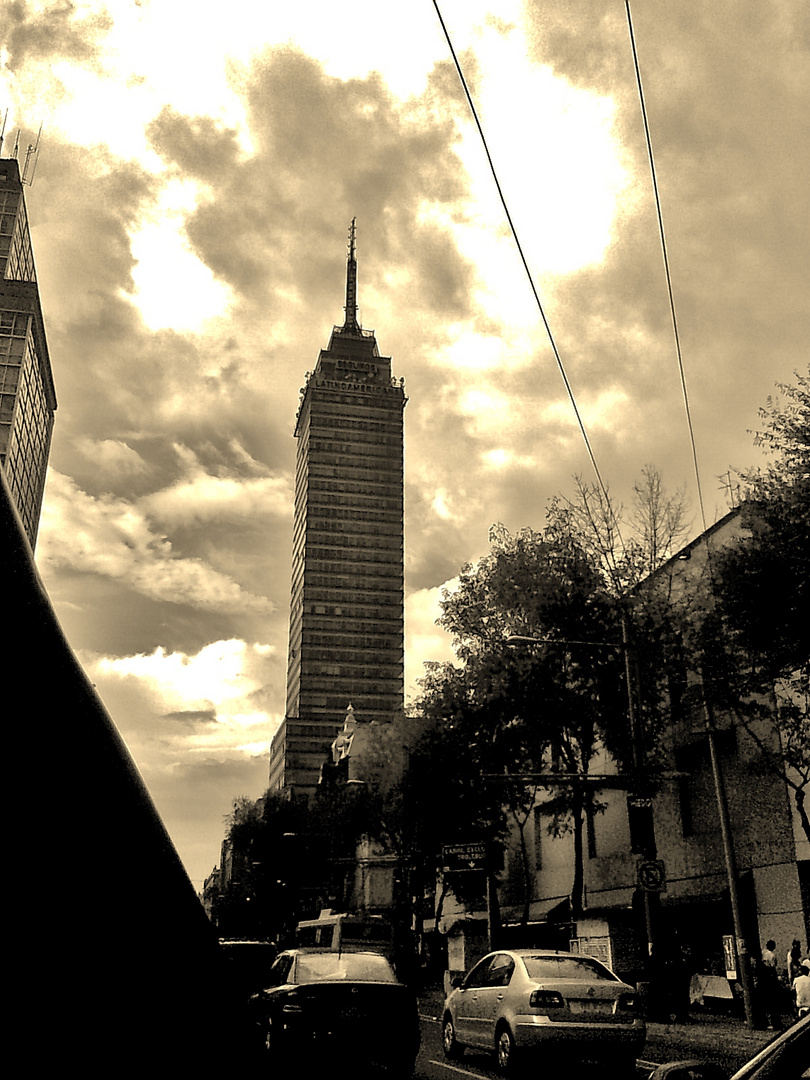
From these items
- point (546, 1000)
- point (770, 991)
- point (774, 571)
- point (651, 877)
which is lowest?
point (770, 991)

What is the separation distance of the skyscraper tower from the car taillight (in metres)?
162

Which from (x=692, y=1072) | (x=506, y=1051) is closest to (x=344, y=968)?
(x=506, y=1051)

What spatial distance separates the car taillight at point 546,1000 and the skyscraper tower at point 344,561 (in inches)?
6366

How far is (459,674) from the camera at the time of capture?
29.5m

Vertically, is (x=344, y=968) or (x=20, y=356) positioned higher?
(x=20, y=356)

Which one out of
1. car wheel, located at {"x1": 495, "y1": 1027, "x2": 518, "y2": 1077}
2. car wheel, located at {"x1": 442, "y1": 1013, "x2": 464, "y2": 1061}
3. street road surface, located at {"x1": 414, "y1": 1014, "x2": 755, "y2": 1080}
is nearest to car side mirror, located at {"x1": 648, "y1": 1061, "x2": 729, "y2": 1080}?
street road surface, located at {"x1": 414, "y1": 1014, "x2": 755, "y2": 1080}

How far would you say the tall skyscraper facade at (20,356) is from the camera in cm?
10338

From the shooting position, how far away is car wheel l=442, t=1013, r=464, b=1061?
1434 centimetres

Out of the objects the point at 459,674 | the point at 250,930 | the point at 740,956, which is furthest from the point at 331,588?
the point at 740,956

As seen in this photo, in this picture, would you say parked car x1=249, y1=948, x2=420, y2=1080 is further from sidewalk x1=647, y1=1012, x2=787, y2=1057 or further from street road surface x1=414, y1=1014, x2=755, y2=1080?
sidewalk x1=647, y1=1012, x2=787, y2=1057

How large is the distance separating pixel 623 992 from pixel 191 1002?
12.8 meters

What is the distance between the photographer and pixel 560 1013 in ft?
38.4

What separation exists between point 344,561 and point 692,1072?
586 feet

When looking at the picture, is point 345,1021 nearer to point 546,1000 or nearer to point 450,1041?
point 546,1000
